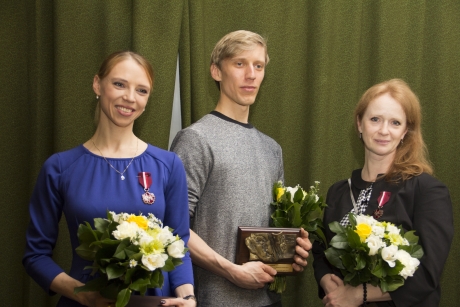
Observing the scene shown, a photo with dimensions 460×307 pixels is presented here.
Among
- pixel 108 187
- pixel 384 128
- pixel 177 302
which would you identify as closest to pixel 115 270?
pixel 177 302

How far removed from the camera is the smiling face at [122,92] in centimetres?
250

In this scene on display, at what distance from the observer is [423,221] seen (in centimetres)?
261

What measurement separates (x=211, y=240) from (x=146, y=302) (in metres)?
0.65

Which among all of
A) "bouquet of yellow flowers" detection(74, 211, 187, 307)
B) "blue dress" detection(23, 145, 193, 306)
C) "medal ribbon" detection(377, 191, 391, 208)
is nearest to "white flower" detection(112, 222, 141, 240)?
"bouquet of yellow flowers" detection(74, 211, 187, 307)

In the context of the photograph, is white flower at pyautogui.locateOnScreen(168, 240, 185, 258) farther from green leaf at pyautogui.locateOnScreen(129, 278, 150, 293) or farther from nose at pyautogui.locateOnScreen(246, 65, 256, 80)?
nose at pyautogui.locateOnScreen(246, 65, 256, 80)

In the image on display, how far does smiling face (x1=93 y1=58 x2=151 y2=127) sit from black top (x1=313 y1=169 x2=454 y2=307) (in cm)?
117

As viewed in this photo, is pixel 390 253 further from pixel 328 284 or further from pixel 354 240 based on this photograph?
pixel 328 284

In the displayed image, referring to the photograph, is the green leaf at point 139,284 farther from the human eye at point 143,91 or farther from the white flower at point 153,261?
the human eye at point 143,91

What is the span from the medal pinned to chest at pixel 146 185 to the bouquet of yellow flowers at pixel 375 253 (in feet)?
2.69

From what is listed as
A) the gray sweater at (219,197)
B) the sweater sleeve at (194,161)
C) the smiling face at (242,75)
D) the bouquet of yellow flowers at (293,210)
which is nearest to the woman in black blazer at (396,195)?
the bouquet of yellow flowers at (293,210)

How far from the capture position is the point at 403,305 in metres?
2.57

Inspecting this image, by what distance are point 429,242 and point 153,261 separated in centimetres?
130

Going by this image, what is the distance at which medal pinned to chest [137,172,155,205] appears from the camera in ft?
7.87

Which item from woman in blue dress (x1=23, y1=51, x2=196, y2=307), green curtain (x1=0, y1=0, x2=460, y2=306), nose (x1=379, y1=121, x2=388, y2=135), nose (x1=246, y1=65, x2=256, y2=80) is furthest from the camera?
green curtain (x1=0, y1=0, x2=460, y2=306)
